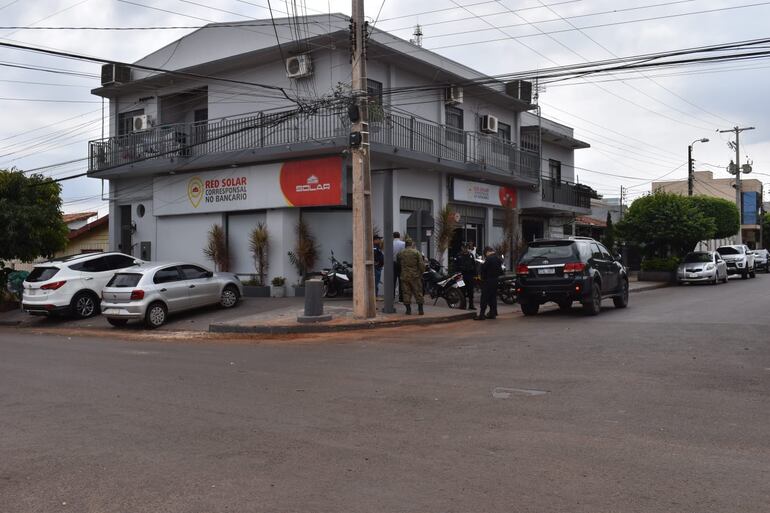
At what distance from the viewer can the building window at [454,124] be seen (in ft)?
80.5

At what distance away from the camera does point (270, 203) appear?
2155 cm

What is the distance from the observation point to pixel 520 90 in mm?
28344

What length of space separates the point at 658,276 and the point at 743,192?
43792 millimetres

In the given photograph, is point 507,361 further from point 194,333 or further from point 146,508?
point 194,333

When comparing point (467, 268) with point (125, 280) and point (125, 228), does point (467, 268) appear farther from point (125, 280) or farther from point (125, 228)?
point (125, 228)

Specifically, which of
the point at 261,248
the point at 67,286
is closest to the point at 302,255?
the point at 261,248

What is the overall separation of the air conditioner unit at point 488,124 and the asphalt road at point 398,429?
16162mm

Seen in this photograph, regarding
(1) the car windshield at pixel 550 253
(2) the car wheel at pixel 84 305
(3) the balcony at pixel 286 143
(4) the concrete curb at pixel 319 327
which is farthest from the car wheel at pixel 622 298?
(2) the car wheel at pixel 84 305

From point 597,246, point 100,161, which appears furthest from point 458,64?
point 100,161

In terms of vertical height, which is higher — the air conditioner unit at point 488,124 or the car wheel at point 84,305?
the air conditioner unit at point 488,124

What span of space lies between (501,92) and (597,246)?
11.2 meters

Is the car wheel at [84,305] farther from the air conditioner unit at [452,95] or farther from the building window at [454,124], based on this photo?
the air conditioner unit at [452,95]

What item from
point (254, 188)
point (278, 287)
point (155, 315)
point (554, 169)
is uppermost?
point (554, 169)

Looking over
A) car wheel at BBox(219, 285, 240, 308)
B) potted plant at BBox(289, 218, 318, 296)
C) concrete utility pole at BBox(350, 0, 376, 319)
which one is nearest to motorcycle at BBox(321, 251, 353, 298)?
potted plant at BBox(289, 218, 318, 296)
